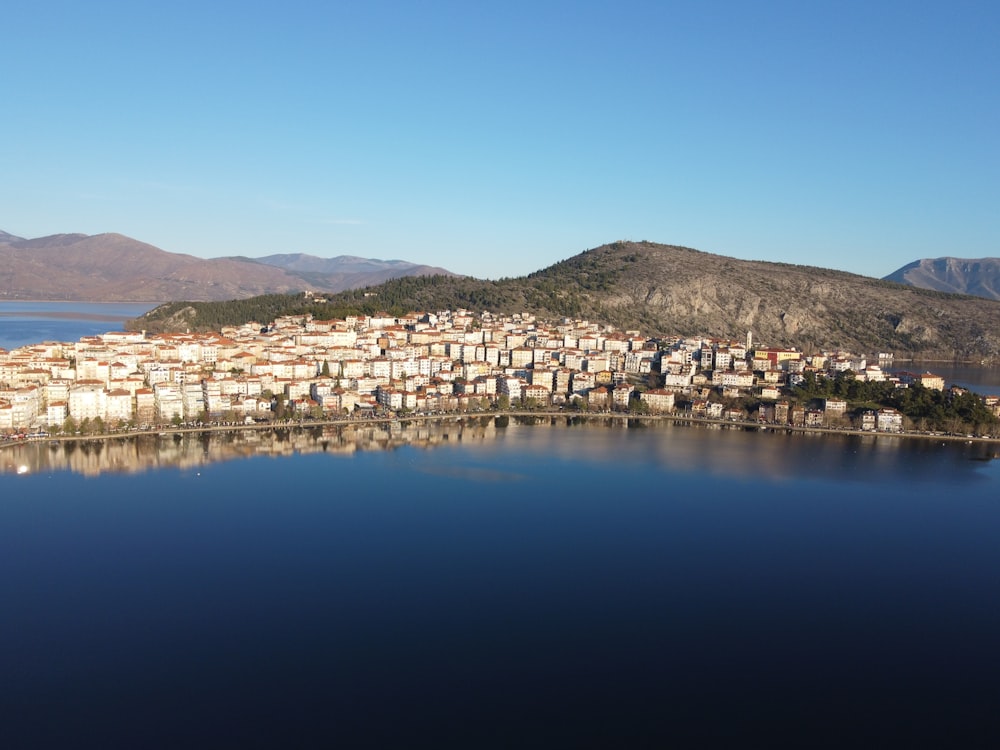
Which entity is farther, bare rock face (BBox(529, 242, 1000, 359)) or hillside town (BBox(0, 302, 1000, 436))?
bare rock face (BBox(529, 242, 1000, 359))

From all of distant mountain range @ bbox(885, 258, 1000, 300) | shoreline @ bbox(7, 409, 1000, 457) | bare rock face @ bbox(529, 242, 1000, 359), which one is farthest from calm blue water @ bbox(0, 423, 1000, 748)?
distant mountain range @ bbox(885, 258, 1000, 300)

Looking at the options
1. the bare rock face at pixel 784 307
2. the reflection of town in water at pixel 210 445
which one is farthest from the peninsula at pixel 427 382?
the bare rock face at pixel 784 307

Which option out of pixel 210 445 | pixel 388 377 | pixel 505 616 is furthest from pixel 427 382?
pixel 505 616

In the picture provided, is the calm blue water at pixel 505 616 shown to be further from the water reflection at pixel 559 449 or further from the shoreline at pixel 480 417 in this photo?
the shoreline at pixel 480 417

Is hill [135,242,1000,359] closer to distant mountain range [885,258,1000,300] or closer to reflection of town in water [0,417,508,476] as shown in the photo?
reflection of town in water [0,417,508,476]

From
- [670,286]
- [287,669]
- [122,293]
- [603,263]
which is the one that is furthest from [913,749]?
[122,293]

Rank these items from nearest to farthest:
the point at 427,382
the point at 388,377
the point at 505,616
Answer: the point at 505,616 → the point at 427,382 → the point at 388,377

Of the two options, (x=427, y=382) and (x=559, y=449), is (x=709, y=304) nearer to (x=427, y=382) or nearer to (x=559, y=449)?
(x=427, y=382)
